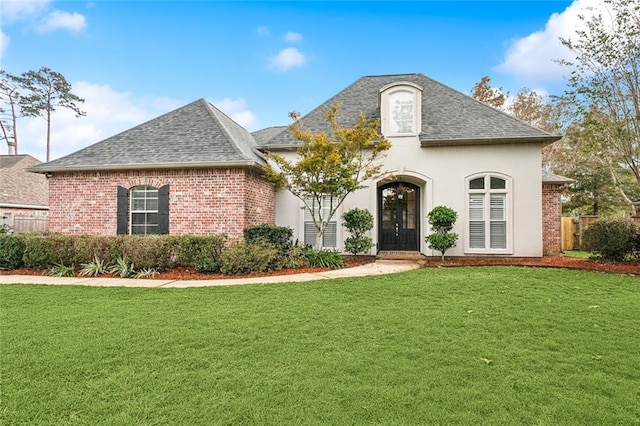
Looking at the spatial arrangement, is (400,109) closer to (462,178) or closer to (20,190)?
(462,178)

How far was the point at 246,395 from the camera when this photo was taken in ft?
8.68

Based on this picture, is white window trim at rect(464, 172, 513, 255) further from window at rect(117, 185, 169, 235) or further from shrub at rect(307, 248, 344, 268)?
window at rect(117, 185, 169, 235)

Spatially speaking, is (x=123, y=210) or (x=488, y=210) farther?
(x=488, y=210)

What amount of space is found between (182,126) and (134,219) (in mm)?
3637

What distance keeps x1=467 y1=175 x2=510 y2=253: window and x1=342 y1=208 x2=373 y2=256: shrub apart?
3.25 metres

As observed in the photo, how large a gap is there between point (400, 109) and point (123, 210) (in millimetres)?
9279

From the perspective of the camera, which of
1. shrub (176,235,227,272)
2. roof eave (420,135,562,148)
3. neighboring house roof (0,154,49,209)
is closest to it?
shrub (176,235,227,272)

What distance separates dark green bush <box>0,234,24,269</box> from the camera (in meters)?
8.86

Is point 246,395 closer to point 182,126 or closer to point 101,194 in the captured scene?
point 101,194

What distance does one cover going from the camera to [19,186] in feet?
66.2

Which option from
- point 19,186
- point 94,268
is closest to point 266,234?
point 94,268

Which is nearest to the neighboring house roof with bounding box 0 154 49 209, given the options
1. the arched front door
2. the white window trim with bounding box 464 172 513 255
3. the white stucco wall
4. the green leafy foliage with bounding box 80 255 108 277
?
the green leafy foliage with bounding box 80 255 108 277

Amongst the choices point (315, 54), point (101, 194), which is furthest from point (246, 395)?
point (315, 54)

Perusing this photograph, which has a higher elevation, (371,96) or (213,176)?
(371,96)
